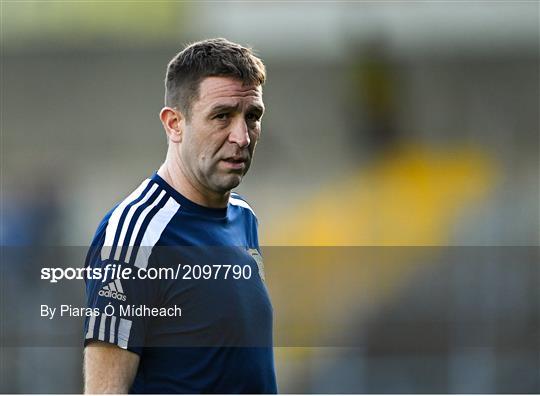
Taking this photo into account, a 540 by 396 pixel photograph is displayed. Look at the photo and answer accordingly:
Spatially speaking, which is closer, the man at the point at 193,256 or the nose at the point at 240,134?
the man at the point at 193,256

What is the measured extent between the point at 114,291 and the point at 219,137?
474 mm

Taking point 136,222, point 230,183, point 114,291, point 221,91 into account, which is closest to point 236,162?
point 230,183

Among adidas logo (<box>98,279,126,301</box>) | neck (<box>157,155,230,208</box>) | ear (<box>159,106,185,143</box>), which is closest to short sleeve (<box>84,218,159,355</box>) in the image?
adidas logo (<box>98,279,126,301</box>)

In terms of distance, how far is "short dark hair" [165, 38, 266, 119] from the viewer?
86.0 inches

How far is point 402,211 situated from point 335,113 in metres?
0.34

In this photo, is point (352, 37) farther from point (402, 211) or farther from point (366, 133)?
point (402, 211)

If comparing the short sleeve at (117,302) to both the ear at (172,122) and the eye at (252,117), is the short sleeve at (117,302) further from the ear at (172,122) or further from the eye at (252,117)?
the eye at (252,117)

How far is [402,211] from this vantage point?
92.4 inches

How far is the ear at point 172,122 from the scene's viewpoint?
221 centimetres

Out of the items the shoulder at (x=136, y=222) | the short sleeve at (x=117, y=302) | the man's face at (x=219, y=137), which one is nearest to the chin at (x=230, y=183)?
the man's face at (x=219, y=137)

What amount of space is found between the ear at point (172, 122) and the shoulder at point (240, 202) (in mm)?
231

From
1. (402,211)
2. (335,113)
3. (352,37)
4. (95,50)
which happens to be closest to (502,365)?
(402,211)

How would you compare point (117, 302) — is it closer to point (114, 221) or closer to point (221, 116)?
point (114, 221)

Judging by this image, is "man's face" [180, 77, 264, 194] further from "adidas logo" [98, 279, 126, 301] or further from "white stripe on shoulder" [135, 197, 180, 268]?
"adidas logo" [98, 279, 126, 301]
